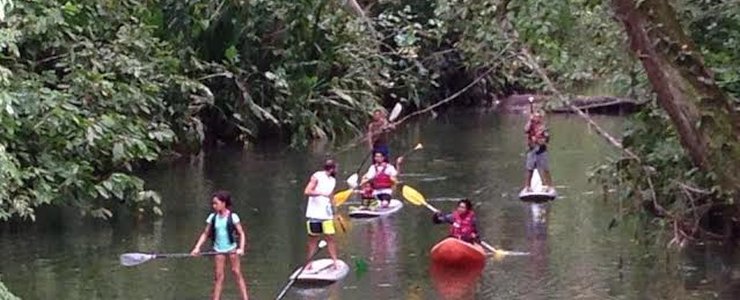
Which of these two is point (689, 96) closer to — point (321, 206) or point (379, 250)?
point (321, 206)

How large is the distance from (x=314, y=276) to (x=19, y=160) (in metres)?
5.39

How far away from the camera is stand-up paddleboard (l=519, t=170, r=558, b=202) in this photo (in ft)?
67.9

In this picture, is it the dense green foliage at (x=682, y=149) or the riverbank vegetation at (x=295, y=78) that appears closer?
the riverbank vegetation at (x=295, y=78)

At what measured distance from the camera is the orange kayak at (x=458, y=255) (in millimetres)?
14508

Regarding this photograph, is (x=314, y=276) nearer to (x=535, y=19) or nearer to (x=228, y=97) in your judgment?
(x=535, y=19)

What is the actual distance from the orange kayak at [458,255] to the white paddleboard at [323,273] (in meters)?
1.11

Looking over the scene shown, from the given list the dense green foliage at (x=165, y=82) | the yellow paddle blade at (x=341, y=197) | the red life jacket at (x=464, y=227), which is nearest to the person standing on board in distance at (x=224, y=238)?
the dense green foliage at (x=165, y=82)

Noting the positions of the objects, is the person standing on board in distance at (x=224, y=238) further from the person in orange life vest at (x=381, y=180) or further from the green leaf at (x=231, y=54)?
the green leaf at (x=231, y=54)

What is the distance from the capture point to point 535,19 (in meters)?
12.0

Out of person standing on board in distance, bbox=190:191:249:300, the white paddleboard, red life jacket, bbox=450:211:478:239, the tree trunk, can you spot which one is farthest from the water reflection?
the tree trunk

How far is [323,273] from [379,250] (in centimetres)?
221

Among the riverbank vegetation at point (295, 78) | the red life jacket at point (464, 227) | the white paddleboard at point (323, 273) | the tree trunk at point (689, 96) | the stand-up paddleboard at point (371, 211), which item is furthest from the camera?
the stand-up paddleboard at point (371, 211)

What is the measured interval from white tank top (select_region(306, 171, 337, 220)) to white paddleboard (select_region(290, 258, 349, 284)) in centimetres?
48

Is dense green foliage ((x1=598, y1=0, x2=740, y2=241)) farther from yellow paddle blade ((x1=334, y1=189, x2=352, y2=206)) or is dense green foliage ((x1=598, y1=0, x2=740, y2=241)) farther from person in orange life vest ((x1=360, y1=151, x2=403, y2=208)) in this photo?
person in orange life vest ((x1=360, y1=151, x2=403, y2=208))
